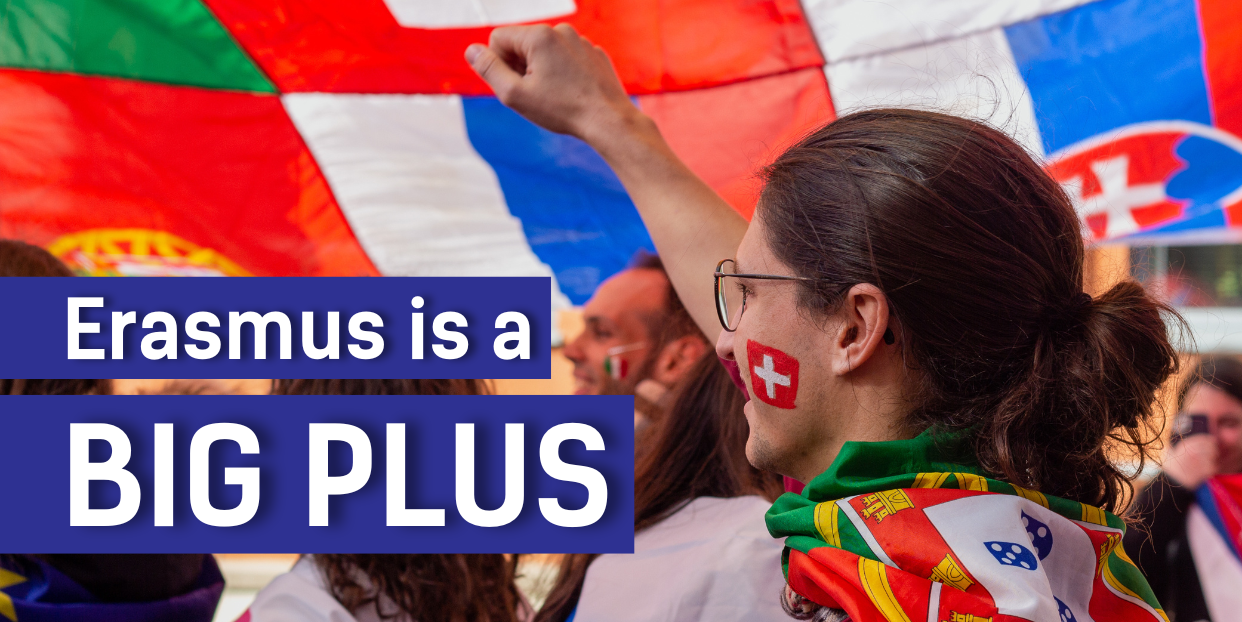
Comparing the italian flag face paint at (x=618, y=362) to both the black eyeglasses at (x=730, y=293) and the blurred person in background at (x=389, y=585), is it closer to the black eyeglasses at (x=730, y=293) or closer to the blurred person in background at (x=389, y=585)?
the blurred person in background at (x=389, y=585)

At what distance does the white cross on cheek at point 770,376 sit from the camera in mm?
1150

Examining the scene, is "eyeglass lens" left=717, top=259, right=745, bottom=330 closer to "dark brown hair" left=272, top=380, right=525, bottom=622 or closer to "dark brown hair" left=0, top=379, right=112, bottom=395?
"dark brown hair" left=272, top=380, right=525, bottom=622

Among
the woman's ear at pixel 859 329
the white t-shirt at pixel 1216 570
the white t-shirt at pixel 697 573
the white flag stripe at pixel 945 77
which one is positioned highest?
the white flag stripe at pixel 945 77

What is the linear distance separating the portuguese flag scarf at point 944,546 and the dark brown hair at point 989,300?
52 millimetres

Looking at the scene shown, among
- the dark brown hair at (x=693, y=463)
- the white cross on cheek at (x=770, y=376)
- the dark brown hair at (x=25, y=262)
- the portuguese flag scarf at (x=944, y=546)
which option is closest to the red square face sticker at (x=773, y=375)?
the white cross on cheek at (x=770, y=376)

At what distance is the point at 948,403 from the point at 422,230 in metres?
1.70

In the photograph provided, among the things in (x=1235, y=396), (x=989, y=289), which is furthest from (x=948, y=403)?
(x=1235, y=396)

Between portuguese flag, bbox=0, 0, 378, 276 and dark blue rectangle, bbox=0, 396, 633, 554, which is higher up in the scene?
portuguese flag, bbox=0, 0, 378, 276

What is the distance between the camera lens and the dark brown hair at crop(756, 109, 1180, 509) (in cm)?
105

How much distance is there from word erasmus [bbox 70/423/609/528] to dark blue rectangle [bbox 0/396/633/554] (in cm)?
1

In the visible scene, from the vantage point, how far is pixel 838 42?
2186 millimetres

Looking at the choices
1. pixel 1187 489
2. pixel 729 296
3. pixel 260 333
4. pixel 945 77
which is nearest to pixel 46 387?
pixel 260 333

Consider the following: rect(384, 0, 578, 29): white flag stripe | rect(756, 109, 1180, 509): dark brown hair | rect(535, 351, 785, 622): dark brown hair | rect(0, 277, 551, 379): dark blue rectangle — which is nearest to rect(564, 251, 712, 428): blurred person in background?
rect(0, 277, 551, 379): dark blue rectangle

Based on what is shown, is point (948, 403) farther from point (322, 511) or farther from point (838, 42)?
point (322, 511)
